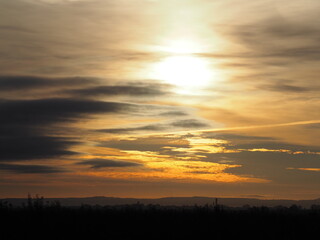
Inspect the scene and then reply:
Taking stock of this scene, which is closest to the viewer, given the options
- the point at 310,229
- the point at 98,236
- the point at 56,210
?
the point at 98,236

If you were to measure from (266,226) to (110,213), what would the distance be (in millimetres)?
13345

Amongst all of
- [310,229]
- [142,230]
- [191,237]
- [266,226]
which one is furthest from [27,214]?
[310,229]

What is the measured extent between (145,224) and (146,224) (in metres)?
0.08

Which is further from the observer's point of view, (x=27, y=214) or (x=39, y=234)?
(x=27, y=214)

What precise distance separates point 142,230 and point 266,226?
9699 millimetres

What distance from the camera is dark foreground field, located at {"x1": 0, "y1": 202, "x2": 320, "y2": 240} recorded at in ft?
136

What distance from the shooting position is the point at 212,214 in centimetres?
5281

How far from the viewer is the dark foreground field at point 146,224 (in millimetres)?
41562

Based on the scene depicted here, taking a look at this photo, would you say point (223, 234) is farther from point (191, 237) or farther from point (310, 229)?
point (310, 229)

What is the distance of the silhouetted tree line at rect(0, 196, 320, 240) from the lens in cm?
4159

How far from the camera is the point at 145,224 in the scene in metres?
45.9

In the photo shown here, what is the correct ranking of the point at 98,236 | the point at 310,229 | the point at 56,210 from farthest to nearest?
the point at 56,210 < the point at 310,229 < the point at 98,236

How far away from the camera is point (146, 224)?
45906mm

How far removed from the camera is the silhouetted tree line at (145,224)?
41.6m
